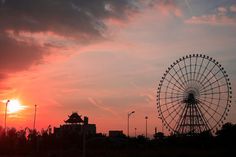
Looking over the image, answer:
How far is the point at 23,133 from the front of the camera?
399 feet

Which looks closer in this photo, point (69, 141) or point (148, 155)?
point (148, 155)

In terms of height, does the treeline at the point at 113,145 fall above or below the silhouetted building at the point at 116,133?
below

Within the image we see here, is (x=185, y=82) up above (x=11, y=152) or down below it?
above

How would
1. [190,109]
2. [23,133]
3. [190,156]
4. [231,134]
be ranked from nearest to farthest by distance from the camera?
[190,156] → [190,109] → [231,134] → [23,133]

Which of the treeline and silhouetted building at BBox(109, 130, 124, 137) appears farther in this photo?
silhouetted building at BBox(109, 130, 124, 137)

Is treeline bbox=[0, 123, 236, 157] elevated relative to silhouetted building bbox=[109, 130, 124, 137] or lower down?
lower down

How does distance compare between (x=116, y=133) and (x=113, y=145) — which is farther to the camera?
(x=116, y=133)

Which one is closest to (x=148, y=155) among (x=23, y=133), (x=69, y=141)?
(x=69, y=141)

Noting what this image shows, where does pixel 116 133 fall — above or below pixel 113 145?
above

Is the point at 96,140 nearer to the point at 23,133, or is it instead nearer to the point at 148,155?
the point at 23,133

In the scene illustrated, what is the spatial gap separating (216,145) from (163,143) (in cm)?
1442

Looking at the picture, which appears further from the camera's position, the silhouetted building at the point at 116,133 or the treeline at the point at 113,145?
the silhouetted building at the point at 116,133

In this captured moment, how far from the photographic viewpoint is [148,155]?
5547 centimetres

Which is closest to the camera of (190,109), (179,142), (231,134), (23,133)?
(190,109)
